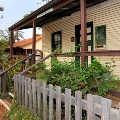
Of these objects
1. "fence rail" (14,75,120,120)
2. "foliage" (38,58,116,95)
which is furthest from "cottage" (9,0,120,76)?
"fence rail" (14,75,120,120)

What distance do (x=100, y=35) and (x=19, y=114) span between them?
17.9ft

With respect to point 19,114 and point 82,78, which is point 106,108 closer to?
point 82,78

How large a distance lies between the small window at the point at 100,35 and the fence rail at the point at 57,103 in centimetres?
432

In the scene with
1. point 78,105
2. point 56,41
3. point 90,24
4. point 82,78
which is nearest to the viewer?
point 78,105

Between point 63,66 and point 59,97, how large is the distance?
2.02 meters

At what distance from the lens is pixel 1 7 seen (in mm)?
38844

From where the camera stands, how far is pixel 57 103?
4453 mm

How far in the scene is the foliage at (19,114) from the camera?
5.55 m

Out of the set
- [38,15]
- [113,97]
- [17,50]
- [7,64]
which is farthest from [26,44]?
[113,97]

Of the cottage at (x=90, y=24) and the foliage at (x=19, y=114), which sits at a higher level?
the cottage at (x=90, y=24)

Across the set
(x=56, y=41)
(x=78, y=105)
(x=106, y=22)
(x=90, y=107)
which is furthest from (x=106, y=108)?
(x=56, y=41)

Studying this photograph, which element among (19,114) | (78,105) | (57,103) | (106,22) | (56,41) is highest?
(106,22)

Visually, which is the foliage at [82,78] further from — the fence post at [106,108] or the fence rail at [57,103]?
the fence post at [106,108]

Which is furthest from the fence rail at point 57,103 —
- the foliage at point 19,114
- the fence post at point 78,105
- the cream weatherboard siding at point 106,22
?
the cream weatherboard siding at point 106,22
